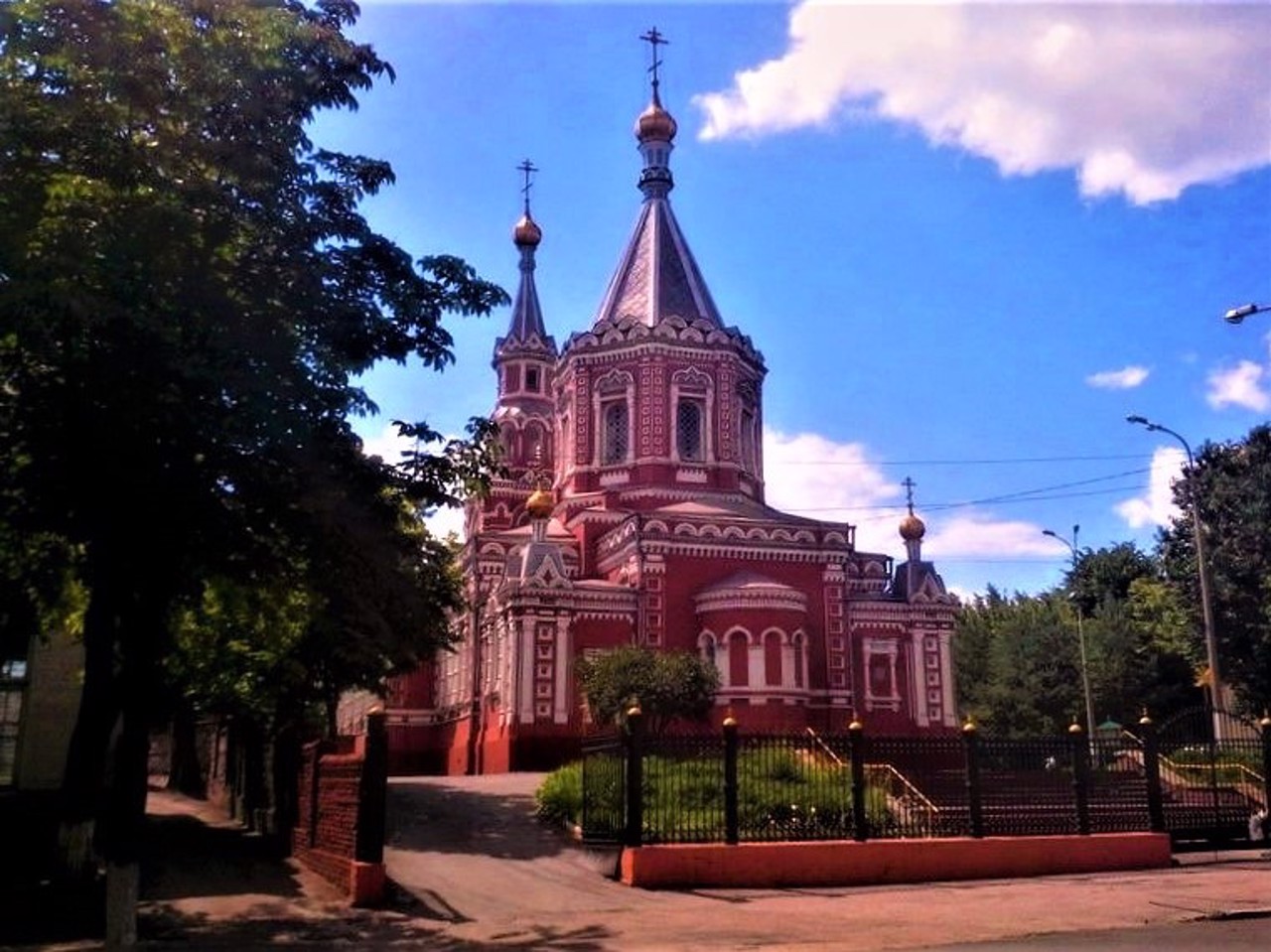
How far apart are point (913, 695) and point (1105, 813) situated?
18.1 metres

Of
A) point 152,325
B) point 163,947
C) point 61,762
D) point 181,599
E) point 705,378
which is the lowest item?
point 163,947

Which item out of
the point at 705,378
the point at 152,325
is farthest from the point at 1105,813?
the point at 705,378

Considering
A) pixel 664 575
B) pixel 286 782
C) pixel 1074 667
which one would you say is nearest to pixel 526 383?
pixel 664 575

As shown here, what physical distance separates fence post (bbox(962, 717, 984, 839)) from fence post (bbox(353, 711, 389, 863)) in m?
8.17

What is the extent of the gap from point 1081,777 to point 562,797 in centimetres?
787

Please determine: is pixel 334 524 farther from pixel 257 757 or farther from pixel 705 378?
pixel 705 378

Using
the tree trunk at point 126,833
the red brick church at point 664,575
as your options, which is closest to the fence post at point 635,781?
the tree trunk at point 126,833

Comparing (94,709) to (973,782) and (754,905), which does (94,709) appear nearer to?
(754,905)

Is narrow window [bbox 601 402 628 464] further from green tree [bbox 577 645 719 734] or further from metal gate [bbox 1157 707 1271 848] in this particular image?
metal gate [bbox 1157 707 1271 848]

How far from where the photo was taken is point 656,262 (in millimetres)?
39750

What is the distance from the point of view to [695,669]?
27266mm

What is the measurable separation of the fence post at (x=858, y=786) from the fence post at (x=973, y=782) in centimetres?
156

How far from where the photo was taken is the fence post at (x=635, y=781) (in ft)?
48.9

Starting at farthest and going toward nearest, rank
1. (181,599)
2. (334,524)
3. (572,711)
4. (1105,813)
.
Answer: (572,711) → (1105,813) → (181,599) → (334,524)
